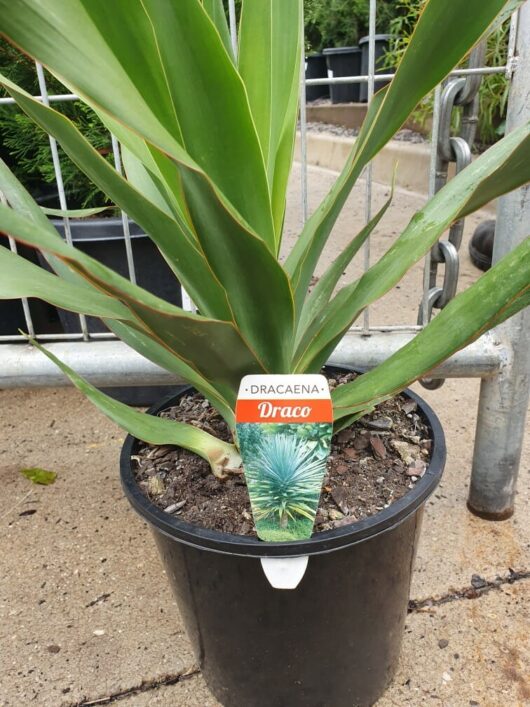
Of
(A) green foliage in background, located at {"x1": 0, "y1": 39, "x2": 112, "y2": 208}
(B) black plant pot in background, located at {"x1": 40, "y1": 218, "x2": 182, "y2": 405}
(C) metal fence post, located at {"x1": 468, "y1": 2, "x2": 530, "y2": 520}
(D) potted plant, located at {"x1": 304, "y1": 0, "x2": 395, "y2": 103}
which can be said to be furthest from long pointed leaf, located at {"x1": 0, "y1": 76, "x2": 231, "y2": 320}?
(D) potted plant, located at {"x1": 304, "y1": 0, "x2": 395, "y2": 103}

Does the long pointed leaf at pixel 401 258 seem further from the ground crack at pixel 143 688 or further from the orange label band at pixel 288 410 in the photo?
the ground crack at pixel 143 688

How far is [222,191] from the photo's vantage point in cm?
65

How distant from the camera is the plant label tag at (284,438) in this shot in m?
0.62

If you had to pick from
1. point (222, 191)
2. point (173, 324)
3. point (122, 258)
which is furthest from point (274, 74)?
point (122, 258)

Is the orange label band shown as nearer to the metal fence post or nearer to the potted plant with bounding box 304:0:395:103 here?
the metal fence post

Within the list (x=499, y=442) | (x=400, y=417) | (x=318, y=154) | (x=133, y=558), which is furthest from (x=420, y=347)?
(x=318, y=154)

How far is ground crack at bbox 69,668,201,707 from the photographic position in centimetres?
93

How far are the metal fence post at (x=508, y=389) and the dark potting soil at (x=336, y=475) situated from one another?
271 mm

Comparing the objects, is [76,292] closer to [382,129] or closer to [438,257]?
[382,129]

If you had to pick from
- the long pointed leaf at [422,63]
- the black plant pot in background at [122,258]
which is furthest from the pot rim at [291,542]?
the black plant pot in background at [122,258]

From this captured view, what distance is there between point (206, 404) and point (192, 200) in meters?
0.47

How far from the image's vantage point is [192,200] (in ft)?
1.98

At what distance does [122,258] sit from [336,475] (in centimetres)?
109

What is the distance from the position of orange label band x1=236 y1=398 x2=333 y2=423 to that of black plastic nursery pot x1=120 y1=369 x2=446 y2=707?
0.48ft
